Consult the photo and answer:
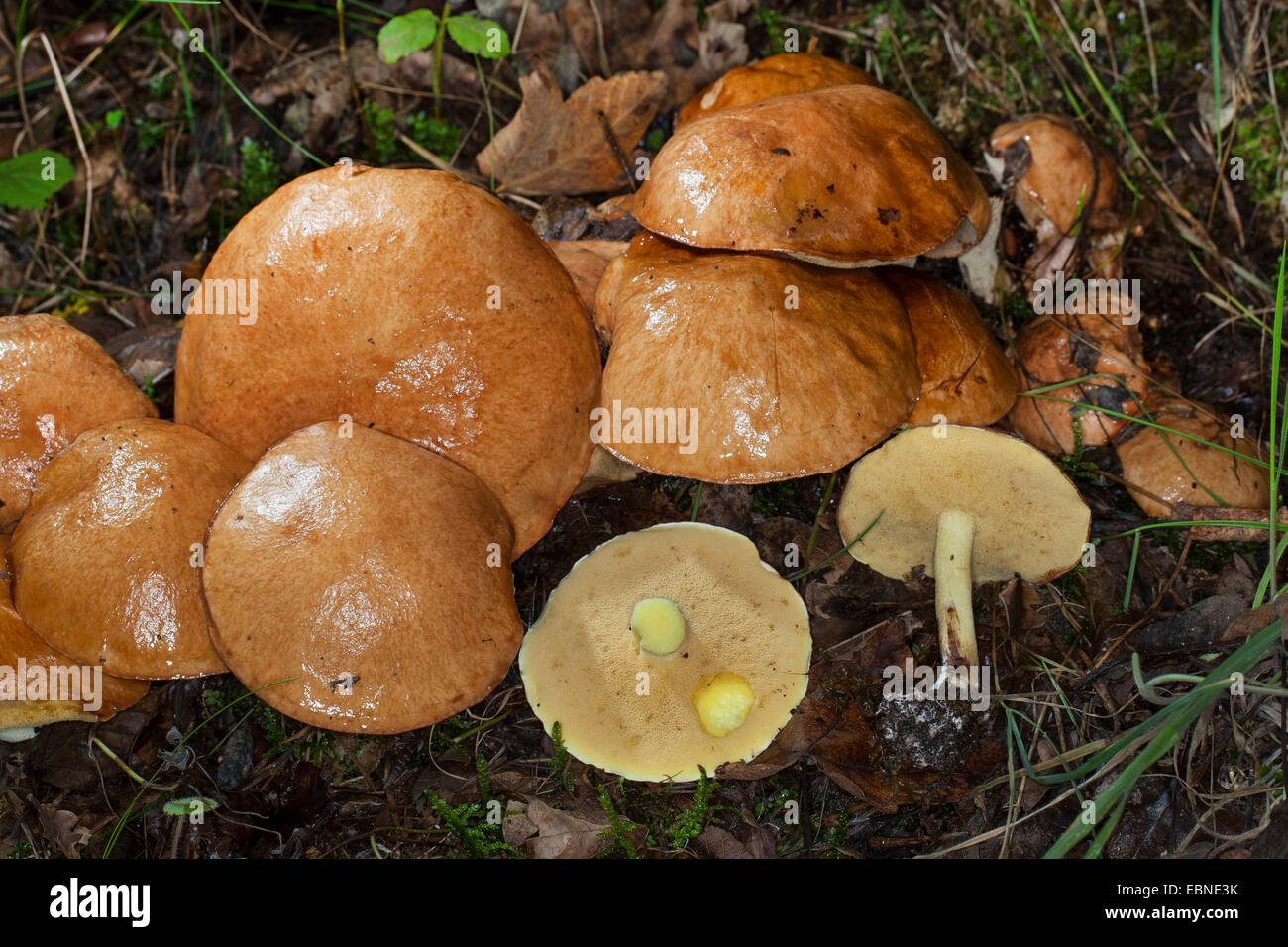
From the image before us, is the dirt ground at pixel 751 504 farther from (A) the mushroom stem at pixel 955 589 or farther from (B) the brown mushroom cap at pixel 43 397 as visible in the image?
(B) the brown mushroom cap at pixel 43 397

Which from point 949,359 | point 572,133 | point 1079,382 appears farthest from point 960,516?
point 572,133

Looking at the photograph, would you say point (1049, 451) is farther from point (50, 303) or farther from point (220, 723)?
point (50, 303)

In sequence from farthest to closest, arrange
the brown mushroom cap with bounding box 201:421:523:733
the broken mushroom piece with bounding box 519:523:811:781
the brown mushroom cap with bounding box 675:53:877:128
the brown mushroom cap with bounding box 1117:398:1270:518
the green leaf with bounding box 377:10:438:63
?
the green leaf with bounding box 377:10:438:63, the brown mushroom cap with bounding box 675:53:877:128, the brown mushroom cap with bounding box 1117:398:1270:518, the broken mushroom piece with bounding box 519:523:811:781, the brown mushroom cap with bounding box 201:421:523:733

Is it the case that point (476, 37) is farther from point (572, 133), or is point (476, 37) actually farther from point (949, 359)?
point (949, 359)

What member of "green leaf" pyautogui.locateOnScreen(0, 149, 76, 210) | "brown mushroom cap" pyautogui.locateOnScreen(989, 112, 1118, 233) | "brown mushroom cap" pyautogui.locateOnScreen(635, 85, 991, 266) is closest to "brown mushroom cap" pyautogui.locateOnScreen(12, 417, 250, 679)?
"green leaf" pyautogui.locateOnScreen(0, 149, 76, 210)

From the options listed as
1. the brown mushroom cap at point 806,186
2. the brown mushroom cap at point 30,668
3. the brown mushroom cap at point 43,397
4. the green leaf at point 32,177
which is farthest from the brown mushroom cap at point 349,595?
the green leaf at point 32,177

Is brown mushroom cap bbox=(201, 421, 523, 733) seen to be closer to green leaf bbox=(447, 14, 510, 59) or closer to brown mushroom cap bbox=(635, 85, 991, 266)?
brown mushroom cap bbox=(635, 85, 991, 266)
